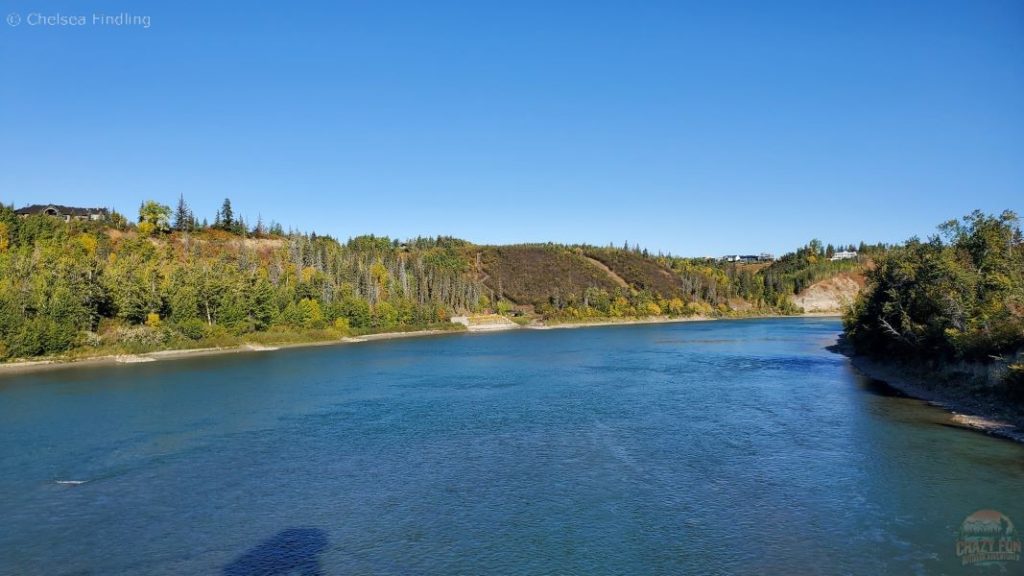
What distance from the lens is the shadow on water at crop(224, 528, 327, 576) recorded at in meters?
14.9

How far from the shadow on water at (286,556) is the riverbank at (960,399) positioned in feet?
86.9

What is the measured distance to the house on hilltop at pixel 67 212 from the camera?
10450 cm

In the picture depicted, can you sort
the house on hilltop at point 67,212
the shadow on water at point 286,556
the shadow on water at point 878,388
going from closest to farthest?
the shadow on water at point 286,556 → the shadow on water at point 878,388 → the house on hilltop at point 67,212

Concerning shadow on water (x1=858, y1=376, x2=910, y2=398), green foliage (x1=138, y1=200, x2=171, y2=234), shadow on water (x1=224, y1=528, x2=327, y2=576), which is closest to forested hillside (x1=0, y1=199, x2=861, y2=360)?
green foliage (x1=138, y1=200, x2=171, y2=234)

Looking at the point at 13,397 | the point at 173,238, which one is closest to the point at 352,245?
the point at 173,238

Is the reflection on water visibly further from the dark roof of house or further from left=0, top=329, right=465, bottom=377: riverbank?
the dark roof of house

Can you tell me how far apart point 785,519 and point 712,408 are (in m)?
16.2

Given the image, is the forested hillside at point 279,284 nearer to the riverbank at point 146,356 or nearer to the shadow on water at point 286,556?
the riverbank at point 146,356

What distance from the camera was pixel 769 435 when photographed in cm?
2731

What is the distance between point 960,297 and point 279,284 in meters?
81.2

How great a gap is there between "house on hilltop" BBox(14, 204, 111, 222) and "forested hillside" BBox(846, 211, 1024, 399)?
382 ft

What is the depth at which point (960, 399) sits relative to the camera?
3266 cm

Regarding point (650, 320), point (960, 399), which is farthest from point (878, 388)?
point (650, 320)

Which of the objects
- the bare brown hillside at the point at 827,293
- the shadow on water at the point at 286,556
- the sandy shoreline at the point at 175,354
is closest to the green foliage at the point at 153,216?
the sandy shoreline at the point at 175,354
